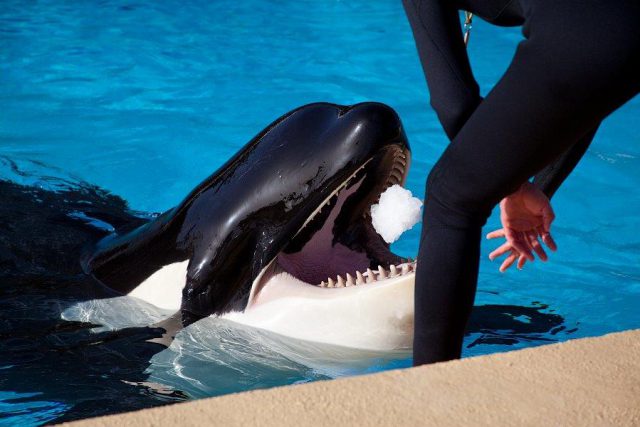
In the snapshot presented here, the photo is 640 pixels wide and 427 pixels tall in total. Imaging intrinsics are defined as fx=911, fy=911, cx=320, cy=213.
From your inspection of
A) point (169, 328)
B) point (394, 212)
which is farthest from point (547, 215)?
point (169, 328)

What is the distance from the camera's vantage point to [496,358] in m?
2.15

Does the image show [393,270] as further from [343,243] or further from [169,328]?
[169,328]

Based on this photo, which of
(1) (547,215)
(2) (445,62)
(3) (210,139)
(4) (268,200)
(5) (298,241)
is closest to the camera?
(2) (445,62)

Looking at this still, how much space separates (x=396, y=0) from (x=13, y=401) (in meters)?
9.07

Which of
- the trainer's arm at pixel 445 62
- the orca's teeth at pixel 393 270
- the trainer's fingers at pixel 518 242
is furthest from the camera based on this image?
the orca's teeth at pixel 393 270

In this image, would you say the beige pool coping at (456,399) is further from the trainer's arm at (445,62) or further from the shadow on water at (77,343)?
the shadow on water at (77,343)

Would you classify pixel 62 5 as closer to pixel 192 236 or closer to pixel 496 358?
pixel 192 236

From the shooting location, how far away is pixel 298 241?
3.84 metres

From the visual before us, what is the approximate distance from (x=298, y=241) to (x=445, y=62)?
1.37 m

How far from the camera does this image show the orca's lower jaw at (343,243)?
364cm

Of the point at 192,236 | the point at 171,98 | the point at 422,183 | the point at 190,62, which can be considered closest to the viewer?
the point at 192,236

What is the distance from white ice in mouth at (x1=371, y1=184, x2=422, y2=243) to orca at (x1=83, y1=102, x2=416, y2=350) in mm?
64

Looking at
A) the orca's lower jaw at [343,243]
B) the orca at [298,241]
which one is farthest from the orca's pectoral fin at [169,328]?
the orca's lower jaw at [343,243]

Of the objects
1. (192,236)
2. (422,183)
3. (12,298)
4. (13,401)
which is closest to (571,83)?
(192,236)
